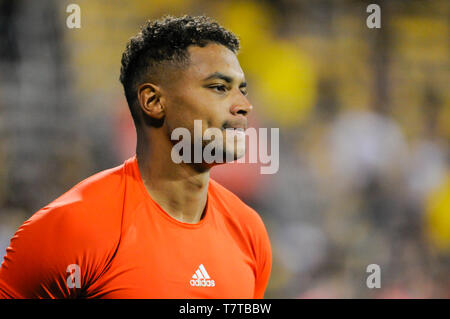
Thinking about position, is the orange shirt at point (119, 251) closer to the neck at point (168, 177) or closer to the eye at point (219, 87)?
the neck at point (168, 177)

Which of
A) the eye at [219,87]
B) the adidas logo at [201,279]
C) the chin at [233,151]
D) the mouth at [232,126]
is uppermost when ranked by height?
the eye at [219,87]

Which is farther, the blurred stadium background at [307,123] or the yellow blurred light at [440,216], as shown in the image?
the yellow blurred light at [440,216]

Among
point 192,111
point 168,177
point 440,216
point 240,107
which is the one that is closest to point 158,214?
point 168,177

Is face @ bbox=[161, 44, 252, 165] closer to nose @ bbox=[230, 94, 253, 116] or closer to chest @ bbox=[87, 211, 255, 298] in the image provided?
nose @ bbox=[230, 94, 253, 116]

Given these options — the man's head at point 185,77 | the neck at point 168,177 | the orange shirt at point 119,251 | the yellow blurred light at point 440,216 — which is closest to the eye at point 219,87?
the man's head at point 185,77

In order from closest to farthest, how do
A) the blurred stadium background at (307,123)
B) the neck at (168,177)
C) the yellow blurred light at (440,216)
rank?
the neck at (168,177) < the blurred stadium background at (307,123) < the yellow blurred light at (440,216)

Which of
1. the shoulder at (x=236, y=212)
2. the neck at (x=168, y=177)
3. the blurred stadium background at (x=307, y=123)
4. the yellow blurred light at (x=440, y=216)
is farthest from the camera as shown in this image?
the yellow blurred light at (x=440, y=216)

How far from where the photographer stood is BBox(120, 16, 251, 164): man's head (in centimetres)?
227

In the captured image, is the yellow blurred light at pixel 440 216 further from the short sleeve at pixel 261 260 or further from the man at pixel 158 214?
the man at pixel 158 214

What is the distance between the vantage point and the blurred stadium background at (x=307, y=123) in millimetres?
4953

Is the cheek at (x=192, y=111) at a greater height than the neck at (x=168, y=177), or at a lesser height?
greater

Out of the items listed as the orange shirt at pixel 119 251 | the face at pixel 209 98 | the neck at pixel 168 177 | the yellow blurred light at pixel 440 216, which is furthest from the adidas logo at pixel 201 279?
the yellow blurred light at pixel 440 216

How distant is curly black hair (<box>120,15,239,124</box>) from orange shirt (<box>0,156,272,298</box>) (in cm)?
37
